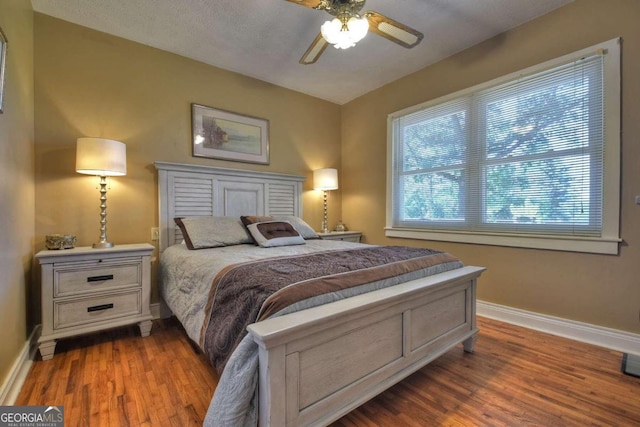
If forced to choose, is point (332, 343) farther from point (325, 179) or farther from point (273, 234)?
point (325, 179)

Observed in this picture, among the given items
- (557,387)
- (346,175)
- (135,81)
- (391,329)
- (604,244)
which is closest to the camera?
(391,329)

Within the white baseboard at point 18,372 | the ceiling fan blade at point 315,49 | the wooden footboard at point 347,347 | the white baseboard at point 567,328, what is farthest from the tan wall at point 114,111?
the white baseboard at point 567,328

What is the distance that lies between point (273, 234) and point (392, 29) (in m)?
1.81

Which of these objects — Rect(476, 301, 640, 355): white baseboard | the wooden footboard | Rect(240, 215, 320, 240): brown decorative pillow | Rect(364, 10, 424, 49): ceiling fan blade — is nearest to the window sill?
Rect(476, 301, 640, 355): white baseboard

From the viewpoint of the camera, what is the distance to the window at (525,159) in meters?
2.08

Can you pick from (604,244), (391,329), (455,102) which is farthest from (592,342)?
(455,102)

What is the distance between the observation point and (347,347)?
125 cm

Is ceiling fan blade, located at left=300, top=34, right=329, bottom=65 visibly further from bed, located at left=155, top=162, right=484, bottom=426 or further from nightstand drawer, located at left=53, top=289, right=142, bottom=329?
nightstand drawer, located at left=53, top=289, right=142, bottom=329

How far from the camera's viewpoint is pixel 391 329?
56.7 inches

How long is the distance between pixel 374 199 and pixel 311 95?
1663mm

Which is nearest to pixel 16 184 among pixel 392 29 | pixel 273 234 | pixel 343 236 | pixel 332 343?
pixel 273 234

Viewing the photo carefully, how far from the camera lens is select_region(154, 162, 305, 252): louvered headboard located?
2.71 metres

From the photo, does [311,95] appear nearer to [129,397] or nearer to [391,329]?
[391,329]

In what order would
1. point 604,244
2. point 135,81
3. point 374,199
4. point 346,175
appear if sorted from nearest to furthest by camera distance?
1. point 604,244
2. point 135,81
3. point 374,199
4. point 346,175
